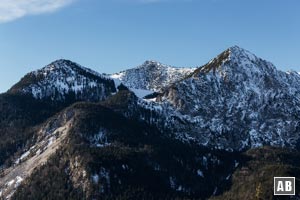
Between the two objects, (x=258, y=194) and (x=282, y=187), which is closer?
(x=258, y=194)
